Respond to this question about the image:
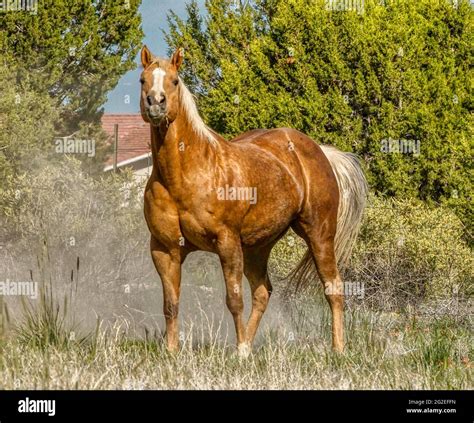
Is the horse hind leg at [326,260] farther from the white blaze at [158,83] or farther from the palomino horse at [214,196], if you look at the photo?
the white blaze at [158,83]

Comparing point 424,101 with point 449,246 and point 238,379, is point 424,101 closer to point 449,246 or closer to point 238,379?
point 449,246

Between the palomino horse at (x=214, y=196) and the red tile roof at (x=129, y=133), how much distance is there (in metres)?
13.7

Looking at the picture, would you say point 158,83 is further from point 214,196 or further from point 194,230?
point 194,230

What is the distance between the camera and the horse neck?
699cm

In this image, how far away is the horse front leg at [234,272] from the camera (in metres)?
7.11

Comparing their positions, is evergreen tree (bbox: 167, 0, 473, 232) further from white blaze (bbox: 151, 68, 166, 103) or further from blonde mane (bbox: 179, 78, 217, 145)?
white blaze (bbox: 151, 68, 166, 103)

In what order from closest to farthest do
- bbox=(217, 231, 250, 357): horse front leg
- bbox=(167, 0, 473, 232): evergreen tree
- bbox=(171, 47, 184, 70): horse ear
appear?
1. bbox=(171, 47, 184, 70): horse ear
2. bbox=(217, 231, 250, 357): horse front leg
3. bbox=(167, 0, 473, 232): evergreen tree

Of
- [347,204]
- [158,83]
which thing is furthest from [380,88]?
[158,83]

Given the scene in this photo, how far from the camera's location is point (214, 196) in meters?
7.05

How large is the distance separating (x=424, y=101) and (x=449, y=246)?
268cm

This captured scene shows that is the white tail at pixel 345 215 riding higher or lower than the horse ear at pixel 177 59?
lower

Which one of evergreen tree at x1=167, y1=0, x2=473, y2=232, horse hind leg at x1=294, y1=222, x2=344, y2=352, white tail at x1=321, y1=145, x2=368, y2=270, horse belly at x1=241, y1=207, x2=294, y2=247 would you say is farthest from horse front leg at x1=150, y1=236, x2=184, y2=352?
evergreen tree at x1=167, y1=0, x2=473, y2=232

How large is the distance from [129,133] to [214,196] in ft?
51.7

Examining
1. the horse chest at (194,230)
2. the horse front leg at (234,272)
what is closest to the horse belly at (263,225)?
the horse front leg at (234,272)
